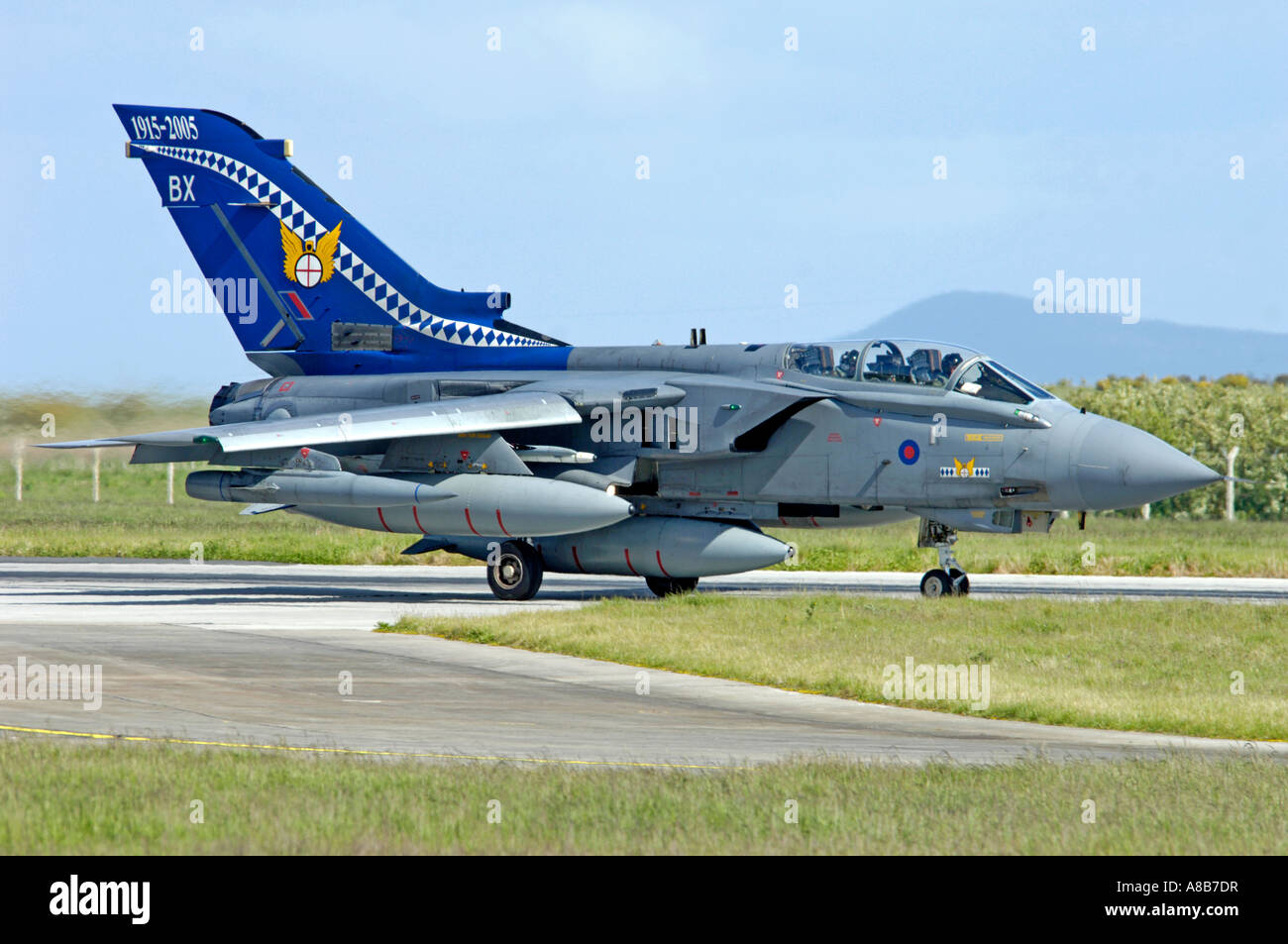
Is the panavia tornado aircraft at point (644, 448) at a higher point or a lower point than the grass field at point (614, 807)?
higher

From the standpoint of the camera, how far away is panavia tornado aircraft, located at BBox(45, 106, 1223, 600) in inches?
899

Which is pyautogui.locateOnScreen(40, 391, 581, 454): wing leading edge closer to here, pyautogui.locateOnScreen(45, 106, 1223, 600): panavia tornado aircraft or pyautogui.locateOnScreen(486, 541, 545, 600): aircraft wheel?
pyautogui.locateOnScreen(45, 106, 1223, 600): panavia tornado aircraft

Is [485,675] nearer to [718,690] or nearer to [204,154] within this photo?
[718,690]

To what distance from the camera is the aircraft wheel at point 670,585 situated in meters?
25.8

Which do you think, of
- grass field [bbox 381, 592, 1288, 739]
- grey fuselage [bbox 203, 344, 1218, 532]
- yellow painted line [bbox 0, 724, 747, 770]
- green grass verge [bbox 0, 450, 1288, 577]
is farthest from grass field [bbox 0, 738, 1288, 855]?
green grass verge [bbox 0, 450, 1288, 577]

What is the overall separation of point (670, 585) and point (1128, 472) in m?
8.09

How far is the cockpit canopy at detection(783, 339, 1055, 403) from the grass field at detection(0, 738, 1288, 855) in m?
12.7

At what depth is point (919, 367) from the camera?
23469 mm

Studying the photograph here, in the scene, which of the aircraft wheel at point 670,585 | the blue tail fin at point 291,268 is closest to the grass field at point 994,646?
the aircraft wheel at point 670,585

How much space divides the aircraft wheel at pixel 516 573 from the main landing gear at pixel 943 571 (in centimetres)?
659

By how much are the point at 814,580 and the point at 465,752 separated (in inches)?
772

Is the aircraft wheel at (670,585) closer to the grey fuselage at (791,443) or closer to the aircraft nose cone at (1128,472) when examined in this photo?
the grey fuselage at (791,443)
